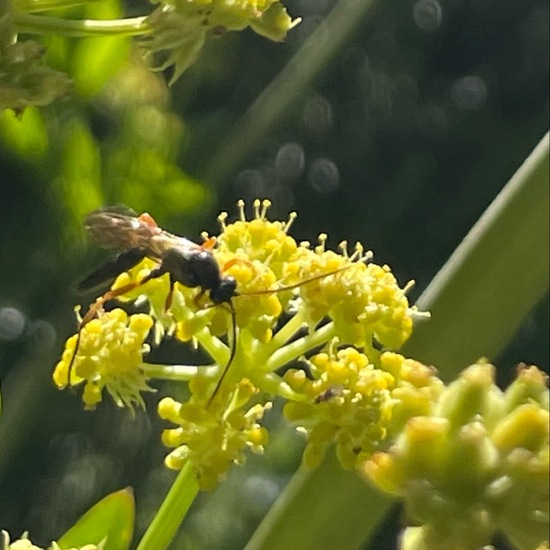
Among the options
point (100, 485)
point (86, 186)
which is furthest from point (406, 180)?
point (86, 186)

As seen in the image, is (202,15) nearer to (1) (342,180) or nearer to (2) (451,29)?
(1) (342,180)

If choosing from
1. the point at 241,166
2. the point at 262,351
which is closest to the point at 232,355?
the point at 262,351

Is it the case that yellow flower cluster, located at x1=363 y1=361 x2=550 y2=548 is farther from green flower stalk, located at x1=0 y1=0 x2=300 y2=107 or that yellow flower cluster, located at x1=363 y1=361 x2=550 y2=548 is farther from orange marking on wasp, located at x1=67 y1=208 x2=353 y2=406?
green flower stalk, located at x1=0 y1=0 x2=300 y2=107

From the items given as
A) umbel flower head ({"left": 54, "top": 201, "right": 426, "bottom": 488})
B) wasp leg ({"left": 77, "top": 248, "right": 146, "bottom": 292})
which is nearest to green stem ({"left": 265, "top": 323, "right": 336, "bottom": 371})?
umbel flower head ({"left": 54, "top": 201, "right": 426, "bottom": 488})

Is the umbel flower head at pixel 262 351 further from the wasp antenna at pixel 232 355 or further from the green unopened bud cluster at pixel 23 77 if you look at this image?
the green unopened bud cluster at pixel 23 77

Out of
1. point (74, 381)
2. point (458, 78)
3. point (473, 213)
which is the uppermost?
point (458, 78)

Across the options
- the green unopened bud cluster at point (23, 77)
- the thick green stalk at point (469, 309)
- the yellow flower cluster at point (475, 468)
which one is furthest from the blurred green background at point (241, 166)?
the yellow flower cluster at point (475, 468)

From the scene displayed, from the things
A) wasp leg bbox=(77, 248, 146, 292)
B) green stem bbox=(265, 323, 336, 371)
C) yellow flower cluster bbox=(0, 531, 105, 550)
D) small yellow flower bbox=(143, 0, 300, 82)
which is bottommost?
yellow flower cluster bbox=(0, 531, 105, 550)
